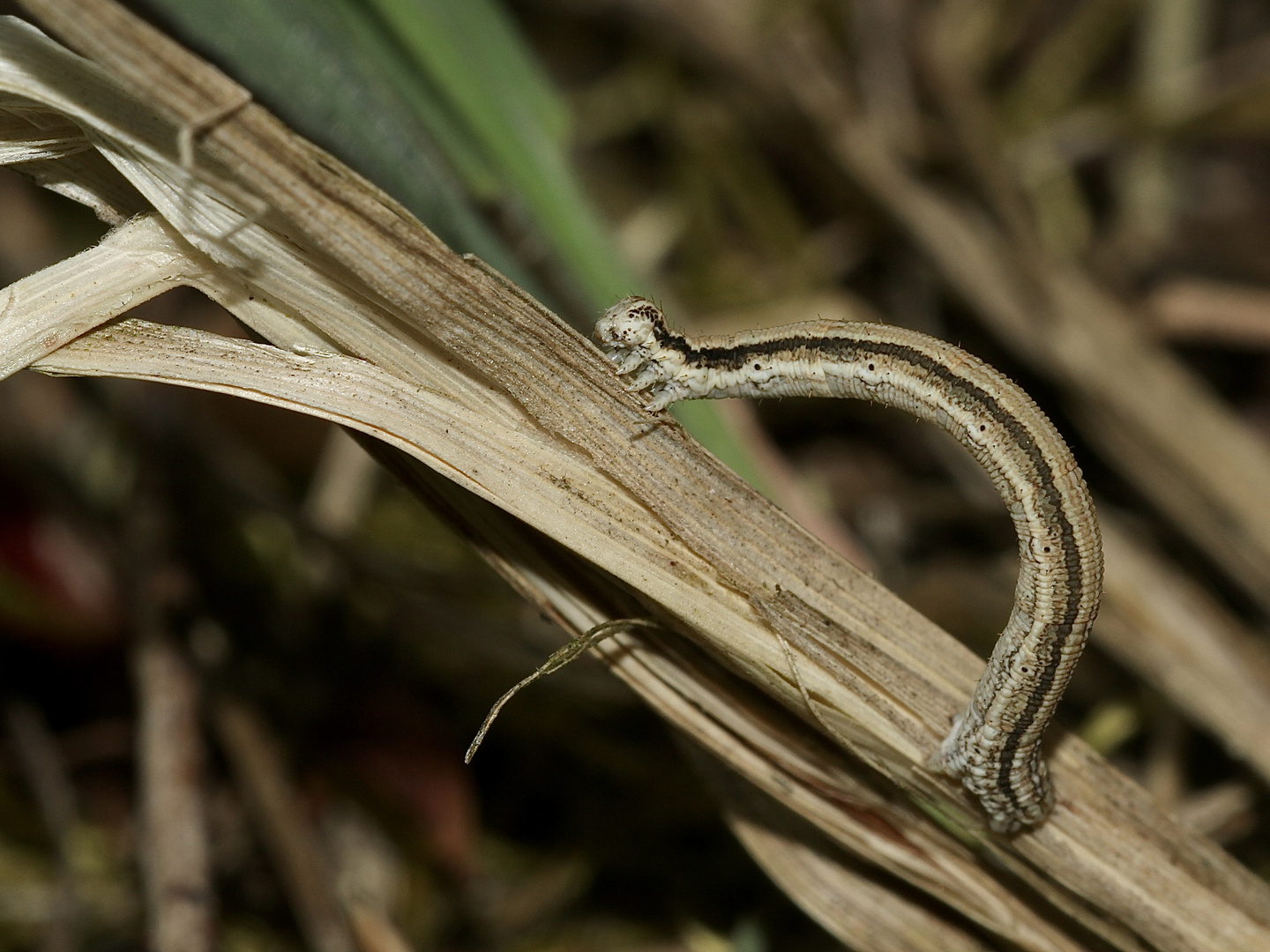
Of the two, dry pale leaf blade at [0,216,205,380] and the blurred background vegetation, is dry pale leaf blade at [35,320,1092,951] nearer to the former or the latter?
dry pale leaf blade at [0,216,205,380]

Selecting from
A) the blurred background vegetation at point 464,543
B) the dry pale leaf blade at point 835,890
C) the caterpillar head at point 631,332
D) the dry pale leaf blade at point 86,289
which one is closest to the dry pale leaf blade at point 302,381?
the dry pale leaf blade at point 86,289

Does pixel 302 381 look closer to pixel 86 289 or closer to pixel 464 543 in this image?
pixel 86 289

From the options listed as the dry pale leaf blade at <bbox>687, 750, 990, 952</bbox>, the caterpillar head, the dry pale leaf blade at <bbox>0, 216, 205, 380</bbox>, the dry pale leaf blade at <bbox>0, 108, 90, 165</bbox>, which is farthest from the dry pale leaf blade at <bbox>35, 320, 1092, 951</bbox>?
the dry pale leaf blade at <bbox>687, 750, 990, 952</bbox>

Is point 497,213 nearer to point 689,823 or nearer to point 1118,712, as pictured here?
point 689,823

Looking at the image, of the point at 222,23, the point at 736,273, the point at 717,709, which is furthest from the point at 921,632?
the point at 736,273

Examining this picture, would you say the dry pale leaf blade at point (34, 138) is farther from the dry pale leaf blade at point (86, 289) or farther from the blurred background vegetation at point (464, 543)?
the blurred background vegetation at point (464, 543)

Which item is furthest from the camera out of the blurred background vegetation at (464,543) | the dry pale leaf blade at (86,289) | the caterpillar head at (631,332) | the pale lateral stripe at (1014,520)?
the blurred background vegetation at (464,543)
